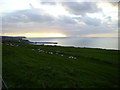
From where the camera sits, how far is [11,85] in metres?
15.6

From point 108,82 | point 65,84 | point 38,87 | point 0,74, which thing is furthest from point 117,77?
point 0,74

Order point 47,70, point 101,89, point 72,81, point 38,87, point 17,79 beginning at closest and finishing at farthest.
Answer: point 101,89, point 38,87, point 72,81, point 17,79, point 47,70

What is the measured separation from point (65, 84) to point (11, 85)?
25.0ft

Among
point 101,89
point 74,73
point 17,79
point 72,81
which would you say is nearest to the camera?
point 101,89

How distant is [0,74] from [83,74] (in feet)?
47.5

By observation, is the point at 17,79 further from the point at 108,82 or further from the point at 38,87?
the point at 108,82

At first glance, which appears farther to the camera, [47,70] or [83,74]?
[47,70]

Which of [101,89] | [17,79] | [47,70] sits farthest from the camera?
[47,70]

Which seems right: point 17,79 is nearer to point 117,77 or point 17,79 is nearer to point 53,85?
point 53,85

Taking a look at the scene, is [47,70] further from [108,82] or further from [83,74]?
[108,82]

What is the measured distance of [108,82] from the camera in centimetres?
1516

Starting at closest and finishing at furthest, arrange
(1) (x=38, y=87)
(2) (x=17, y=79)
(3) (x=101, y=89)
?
(3) (x=101, y=89) < (1) (x=38, y=87) < (2) (x=17, y=79)

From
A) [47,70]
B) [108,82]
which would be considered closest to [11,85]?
[47,70]

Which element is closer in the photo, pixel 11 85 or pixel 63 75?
pixel 11 85
